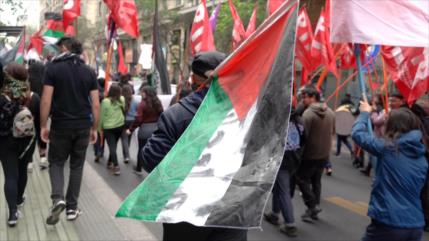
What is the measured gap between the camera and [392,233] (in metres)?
3.43

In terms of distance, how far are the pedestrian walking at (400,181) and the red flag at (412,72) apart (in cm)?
104

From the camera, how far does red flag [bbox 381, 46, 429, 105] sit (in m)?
4.36

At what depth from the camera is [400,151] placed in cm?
344

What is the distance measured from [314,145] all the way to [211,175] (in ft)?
13.5

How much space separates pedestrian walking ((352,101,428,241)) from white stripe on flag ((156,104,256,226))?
5.43ft

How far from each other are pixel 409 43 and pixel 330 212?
3.67 metres

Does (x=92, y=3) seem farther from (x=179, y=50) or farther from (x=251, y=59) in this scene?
(x=251, y=59)

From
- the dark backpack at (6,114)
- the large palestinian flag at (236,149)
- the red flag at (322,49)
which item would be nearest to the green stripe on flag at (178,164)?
the large palestinian flag at (236,149)

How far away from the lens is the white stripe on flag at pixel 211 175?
2.13 meters

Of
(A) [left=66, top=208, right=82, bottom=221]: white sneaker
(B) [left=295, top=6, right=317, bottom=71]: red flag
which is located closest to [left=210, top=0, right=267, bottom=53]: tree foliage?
(B) [left=295, top=6, right=317, bottom=71]: red flag

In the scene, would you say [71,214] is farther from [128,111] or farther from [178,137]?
[128,111]

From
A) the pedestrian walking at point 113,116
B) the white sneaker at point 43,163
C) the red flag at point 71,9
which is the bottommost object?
the white sneaker at point 43,163

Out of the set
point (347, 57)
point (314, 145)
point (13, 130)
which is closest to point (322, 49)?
point (347, 57)

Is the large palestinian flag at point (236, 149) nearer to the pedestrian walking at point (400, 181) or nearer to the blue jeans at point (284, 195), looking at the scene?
the pedestrian walking at point (400, 181)
